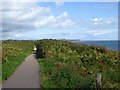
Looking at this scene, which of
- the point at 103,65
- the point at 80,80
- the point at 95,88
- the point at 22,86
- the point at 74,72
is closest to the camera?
the point at 95,88

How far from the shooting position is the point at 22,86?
20.8m

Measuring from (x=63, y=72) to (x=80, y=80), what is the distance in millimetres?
3461

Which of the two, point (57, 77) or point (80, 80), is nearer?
point (80, 80)

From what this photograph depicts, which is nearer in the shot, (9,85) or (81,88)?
(81,88)

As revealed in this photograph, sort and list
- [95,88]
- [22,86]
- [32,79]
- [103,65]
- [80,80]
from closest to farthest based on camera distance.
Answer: [95,88] → [80,80] → [22,86] → [32,79] → [103,65]

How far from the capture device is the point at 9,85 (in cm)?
2155

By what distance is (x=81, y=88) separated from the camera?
16.4 m

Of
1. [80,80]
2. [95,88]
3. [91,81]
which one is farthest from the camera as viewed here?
[80,80]

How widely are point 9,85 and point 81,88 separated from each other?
259 inches

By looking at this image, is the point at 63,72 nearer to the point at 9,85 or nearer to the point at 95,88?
the point at 9,85

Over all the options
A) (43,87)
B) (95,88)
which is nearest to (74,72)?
(43,87)

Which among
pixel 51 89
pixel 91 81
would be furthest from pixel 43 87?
pixel 91 81

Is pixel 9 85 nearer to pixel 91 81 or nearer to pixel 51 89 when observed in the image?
pixel 51 89

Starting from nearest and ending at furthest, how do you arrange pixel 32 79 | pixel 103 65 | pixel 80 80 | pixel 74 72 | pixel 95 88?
pixel 95 88 < pixel 80 80 < pixel 74 72 < pixel 32 79 < pixel 103 65
